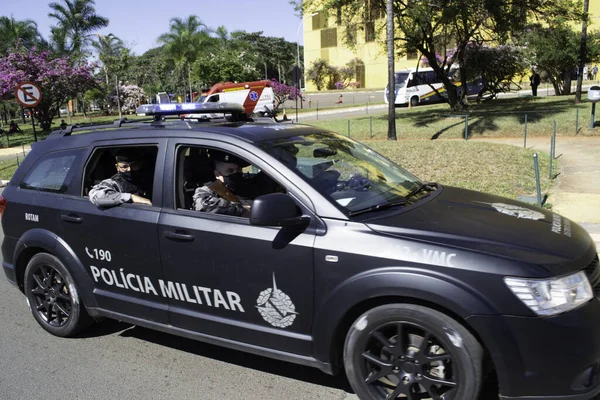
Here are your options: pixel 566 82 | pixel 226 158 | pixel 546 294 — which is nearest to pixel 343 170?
pixel 226 158

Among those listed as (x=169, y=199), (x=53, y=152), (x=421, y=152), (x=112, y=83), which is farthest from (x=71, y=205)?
(x=112, y=83)

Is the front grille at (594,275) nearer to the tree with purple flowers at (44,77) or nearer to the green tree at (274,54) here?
the tree with purple flowers at (44,77)

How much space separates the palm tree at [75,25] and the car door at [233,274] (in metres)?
38.3

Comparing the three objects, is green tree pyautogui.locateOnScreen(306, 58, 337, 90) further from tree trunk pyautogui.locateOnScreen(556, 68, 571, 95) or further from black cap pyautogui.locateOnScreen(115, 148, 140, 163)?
black cap pyautogui.locateOnScreen(115, 148, 140, 163)

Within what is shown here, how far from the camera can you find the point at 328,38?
212ft

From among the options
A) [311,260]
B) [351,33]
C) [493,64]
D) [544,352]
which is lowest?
[544,352]

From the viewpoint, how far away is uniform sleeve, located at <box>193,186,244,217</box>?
3.73 m

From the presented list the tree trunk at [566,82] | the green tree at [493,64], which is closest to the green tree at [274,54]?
the tree trunk at [566,82]

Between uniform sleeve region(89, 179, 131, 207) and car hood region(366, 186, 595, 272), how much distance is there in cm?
197

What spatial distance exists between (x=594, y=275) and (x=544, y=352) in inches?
25.9

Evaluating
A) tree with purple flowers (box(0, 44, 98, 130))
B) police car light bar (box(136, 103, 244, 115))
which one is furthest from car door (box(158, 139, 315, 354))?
tree with purple flowers (box(0, 44, 98, 130))

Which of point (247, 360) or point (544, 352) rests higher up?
point (544, 352)

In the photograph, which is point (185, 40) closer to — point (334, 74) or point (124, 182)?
point (334, 74)

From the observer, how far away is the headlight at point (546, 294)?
2684mm
